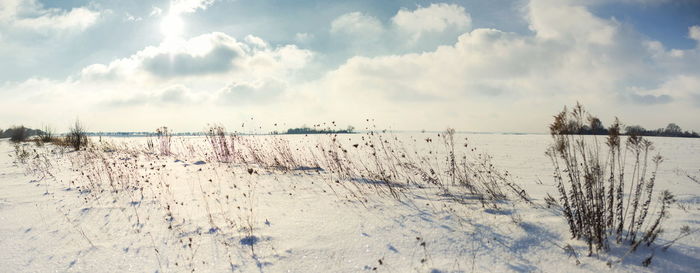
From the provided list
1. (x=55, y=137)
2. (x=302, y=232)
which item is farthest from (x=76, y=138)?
(x=302, y=232)

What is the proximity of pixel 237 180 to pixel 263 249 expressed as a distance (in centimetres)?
355

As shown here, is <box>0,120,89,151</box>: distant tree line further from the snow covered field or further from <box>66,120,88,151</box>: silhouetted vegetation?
the snow covered field

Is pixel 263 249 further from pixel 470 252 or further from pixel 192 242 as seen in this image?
pixel 470 252

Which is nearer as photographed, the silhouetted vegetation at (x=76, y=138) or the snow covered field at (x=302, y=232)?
the snow covered field at (x=302, y=232)

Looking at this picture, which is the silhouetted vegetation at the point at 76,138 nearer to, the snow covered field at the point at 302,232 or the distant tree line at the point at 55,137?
the distant tree line at the point at 55,137

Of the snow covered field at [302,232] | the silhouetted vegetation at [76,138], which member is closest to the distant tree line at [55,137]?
the silhouetted vegetation at [76,138]

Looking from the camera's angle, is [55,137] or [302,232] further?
[55,137]

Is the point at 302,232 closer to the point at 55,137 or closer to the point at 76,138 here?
the point at 76,138

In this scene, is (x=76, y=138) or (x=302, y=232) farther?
(x=76, y=138)

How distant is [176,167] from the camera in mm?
8570

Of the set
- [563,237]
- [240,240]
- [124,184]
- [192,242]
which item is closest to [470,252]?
[563,237]

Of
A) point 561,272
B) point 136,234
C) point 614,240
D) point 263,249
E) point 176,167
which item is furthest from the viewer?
point 176,167

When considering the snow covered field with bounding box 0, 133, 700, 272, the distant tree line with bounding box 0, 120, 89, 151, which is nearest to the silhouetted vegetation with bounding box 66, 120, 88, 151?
the distant tree line with bounding box 0, 120, 89, 151

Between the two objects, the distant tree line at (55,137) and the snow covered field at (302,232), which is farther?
the distant tree line at (55,137)
